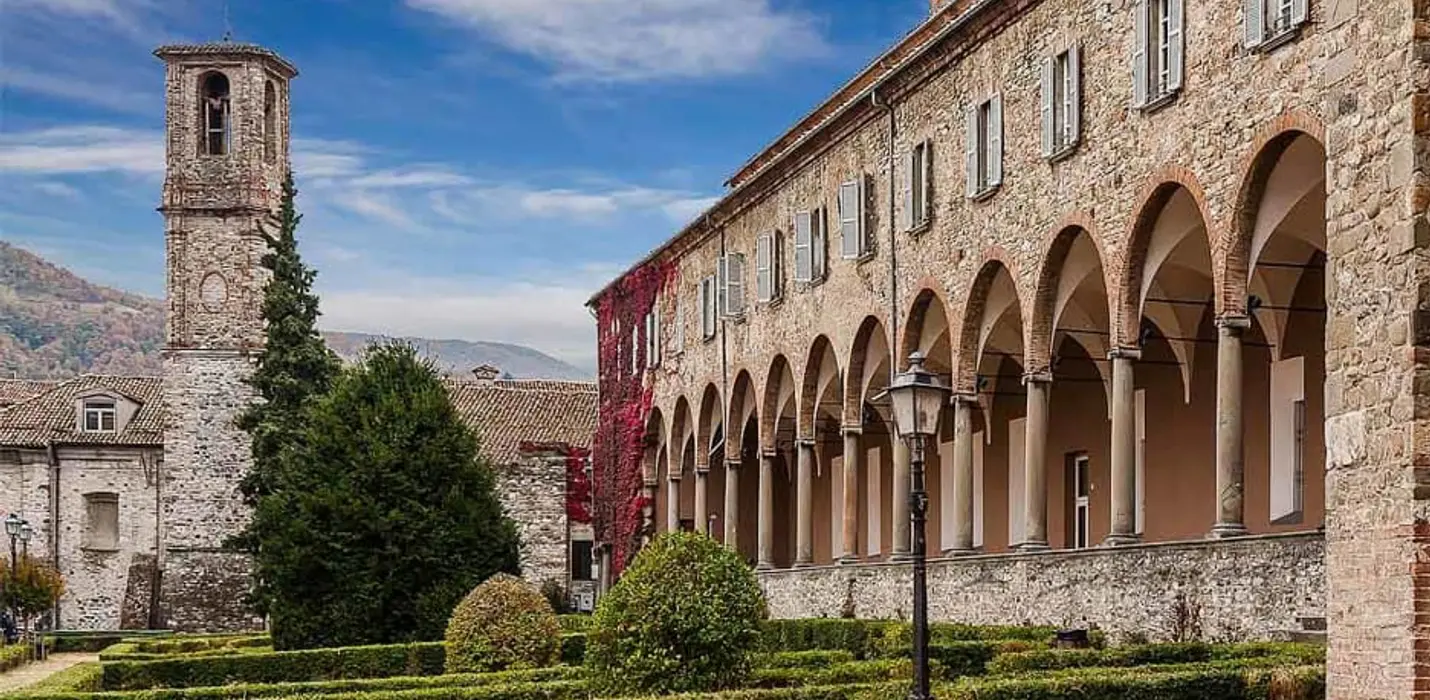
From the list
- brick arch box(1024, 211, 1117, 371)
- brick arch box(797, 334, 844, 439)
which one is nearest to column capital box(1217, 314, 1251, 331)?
brick arch box(1024, 211, 1117, 371)

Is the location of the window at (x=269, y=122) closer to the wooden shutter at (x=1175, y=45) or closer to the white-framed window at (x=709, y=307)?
the white-framed window at (x=709, y=307)

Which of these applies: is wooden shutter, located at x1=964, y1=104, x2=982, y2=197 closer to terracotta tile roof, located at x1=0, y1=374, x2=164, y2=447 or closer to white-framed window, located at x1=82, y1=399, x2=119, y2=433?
A: terracotta tile roof, located at x1=0, y1=374, x2=164, y2=447

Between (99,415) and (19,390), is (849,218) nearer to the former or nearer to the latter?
(99,415)

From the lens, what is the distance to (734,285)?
40.3 meters

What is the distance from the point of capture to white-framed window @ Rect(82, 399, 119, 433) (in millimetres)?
60719

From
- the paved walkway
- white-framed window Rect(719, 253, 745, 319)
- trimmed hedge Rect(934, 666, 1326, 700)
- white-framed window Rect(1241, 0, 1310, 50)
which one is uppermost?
white-framed window Rect(1241, 0, 1310, 50)

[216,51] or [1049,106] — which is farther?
[216,51]

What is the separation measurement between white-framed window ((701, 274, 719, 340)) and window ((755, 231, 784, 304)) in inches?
131

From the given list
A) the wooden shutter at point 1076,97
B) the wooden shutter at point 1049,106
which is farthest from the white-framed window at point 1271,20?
the wooden shutter at point 1049,106

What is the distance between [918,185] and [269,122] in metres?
31.7

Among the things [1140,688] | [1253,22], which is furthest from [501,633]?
[1140,688]

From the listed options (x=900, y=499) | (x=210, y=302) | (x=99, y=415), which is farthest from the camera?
(x=99, y=415)

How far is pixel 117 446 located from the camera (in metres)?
59.8

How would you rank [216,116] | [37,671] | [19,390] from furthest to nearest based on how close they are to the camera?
[19,390], [216,116], [37,671]
